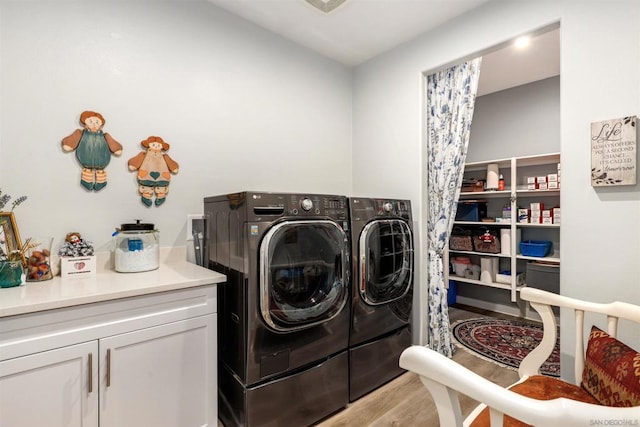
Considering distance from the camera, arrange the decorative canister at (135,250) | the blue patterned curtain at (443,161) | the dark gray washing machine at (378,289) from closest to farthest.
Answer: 1. the decorative canister at (135,250)
2. the dark gray washing machine at (378,289)
3. the blue patterned curtain at (443,161)

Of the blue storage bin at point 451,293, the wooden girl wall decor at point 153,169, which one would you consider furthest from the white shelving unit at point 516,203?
the wooden girl wall decor at point 153,169

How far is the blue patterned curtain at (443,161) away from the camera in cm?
234

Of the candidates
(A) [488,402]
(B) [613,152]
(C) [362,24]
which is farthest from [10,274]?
(B) [613,152]

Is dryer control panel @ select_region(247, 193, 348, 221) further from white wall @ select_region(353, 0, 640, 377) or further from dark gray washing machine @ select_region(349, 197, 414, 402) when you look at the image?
white wall @ select_region(353, 0, 640, 377)

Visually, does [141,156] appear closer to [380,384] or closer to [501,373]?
[380,384]

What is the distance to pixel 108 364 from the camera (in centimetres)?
125

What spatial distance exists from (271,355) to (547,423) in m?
1.26

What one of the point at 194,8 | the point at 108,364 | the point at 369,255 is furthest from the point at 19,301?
the point at 194,8

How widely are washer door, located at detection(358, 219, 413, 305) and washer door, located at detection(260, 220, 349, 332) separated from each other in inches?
7.0

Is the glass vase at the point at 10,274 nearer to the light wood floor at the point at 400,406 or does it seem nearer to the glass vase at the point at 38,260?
the glass vase at the point at 38,260

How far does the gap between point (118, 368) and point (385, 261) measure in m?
1.61

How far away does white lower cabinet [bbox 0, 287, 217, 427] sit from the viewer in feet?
3.61

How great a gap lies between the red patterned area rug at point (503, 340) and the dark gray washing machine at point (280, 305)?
143 centimetres

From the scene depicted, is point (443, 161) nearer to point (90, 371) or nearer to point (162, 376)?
point (162, 376)
